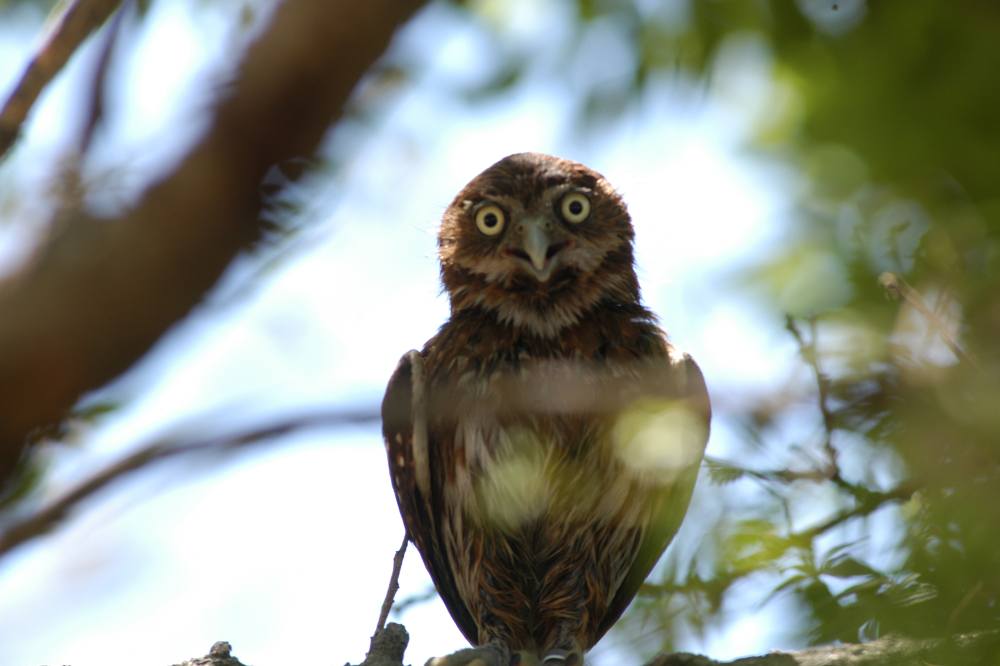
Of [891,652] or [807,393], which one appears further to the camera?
[891,652]

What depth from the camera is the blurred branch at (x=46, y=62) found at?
1521 millimetres

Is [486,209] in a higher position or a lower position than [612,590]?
higher

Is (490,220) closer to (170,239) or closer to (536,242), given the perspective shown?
(536,242)

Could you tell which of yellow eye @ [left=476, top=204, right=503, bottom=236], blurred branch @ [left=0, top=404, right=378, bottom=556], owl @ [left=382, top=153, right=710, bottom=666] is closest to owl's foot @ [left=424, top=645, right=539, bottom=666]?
owl @ [left=382, top=153, right=710, bottom=666]

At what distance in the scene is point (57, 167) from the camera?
1.83m

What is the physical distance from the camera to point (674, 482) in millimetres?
A: 3268

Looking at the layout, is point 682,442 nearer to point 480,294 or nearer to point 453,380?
point 453,380

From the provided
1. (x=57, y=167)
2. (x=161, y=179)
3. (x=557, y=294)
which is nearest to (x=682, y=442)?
(x=557, y=294)

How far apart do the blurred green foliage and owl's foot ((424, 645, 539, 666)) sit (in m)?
1.14

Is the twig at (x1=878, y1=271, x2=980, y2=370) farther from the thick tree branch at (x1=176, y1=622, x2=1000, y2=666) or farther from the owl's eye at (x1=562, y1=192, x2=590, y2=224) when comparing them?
the owl's eye at (x1=562, y1=192, x2=590, y2=224)

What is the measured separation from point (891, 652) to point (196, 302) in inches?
68.5

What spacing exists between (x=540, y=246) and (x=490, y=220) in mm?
406

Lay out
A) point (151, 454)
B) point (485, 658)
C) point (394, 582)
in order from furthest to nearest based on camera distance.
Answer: point (485, 658), point (394, 582), point (151, 454)

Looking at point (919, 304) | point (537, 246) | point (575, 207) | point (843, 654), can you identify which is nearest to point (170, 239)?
point (919, 304)
